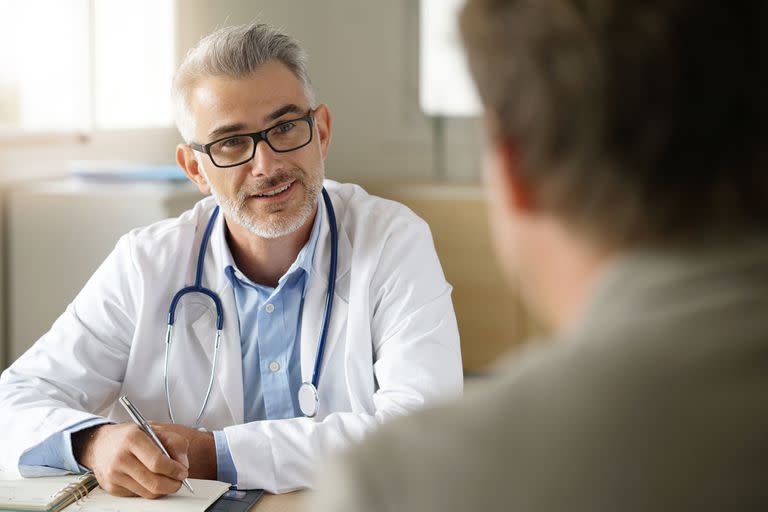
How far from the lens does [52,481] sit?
1.41 metres

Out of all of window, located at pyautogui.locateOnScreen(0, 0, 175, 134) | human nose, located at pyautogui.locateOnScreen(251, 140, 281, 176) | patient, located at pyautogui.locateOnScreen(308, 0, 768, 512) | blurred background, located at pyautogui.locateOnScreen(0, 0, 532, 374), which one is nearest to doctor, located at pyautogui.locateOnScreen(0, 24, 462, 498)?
human nose, located at pyautogui.locateOnScreen(251, 140, 281, 176)

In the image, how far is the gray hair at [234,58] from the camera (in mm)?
1794

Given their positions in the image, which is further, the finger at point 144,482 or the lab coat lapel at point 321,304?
the lab coat lapel at point 321,304

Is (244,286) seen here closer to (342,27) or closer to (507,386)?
(507,386)

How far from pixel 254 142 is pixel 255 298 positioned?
1.03 feet

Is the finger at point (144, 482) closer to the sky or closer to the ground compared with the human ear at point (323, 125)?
closer to the ground

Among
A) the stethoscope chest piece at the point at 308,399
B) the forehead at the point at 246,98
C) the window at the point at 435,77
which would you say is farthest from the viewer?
the window at the point at 435,77

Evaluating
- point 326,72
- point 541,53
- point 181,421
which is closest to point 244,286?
point 181,421

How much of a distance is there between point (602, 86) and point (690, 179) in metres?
0.07

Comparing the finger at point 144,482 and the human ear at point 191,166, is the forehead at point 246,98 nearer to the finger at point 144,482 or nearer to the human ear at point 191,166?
the human ear at point 191,166

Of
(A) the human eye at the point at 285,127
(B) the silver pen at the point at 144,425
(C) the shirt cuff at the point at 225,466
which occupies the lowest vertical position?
(C) the shirt cuff at the point at 225,466

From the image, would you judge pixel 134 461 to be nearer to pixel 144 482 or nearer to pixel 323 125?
pixel 144 482

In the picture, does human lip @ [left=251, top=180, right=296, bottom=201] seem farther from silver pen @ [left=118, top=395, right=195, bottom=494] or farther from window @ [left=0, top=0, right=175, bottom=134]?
window @ [left=0, top=0, right=175, bottom=134]

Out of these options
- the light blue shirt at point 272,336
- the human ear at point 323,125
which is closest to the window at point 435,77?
the human ear at point 323,125
